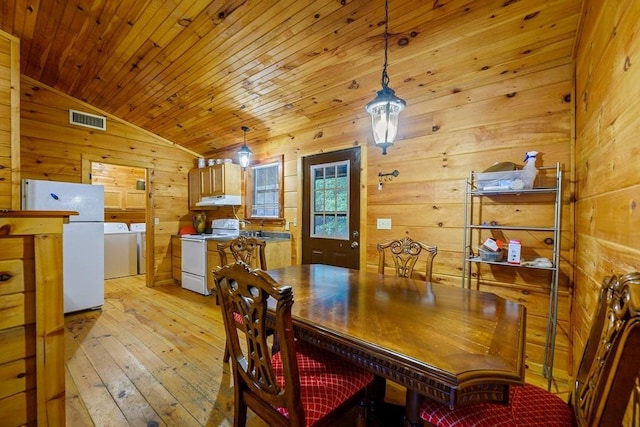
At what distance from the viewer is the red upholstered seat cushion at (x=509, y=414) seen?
1019 millimetres

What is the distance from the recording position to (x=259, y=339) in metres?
1.09

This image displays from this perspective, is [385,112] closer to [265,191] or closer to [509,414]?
[509,414]

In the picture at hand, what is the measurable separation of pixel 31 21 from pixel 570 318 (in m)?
5.21

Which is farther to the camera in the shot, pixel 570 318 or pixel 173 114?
pixel 173 114

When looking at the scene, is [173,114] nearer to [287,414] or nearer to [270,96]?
[270,96]

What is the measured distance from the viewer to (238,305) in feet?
3.75

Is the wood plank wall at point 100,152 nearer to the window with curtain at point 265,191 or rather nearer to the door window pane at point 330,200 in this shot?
the window with curtain at point 265,191

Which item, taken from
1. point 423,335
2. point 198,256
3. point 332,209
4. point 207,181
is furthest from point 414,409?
point 207,181

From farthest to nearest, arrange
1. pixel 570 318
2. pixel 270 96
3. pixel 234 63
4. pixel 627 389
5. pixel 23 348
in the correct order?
pixel 270 96
pixel 234 63
pixel 570 318
pixel 23 348
pixel 627 389

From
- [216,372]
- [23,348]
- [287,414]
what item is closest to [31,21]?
[23,348]

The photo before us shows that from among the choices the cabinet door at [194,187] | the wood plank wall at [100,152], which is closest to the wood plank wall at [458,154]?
the cabinet door at [194,187]

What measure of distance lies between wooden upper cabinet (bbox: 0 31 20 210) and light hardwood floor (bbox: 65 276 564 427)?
5.10ft

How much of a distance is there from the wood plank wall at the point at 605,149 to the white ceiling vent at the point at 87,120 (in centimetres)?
536

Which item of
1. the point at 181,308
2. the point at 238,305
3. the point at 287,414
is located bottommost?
the point at 181,308
